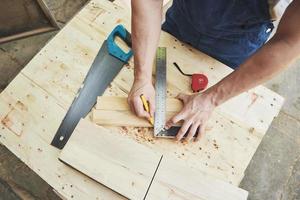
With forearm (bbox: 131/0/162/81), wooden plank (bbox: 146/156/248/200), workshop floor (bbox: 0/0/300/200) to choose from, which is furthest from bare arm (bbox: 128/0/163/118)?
workshop floor (bbox: 0/0/300/200)

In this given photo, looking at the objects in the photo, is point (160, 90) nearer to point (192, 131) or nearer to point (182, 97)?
point (182, 97)

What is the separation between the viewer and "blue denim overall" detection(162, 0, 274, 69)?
118 cm

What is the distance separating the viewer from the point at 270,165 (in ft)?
6.97

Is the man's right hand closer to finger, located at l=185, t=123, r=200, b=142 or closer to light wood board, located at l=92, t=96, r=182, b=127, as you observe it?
light wood board, located at l=92, t=96, r=182, b=127

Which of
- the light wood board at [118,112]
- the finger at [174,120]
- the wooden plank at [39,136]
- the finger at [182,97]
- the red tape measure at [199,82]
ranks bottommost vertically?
the wooden plank at [39,136]

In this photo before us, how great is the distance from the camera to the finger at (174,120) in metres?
1.23

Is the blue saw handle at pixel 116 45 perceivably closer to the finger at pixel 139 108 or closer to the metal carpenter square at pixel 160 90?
the metal carpenter square at pixel 160 90

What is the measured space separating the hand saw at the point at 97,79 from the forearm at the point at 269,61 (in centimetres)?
43

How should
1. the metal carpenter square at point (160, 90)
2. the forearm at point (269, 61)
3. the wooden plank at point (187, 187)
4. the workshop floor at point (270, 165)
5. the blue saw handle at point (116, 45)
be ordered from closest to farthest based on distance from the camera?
the forearm at point (269, 61) → the wooden plank at point (187, 187) → the metal carpenter square at point (160, 90) → the blue saw handle at point (116, 45) → the workshop floor at point (270, 165)

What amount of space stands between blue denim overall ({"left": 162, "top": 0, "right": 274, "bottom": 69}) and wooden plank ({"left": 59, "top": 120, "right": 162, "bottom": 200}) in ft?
1.91

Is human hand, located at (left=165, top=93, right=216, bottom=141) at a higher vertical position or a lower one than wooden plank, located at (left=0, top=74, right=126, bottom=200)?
higher

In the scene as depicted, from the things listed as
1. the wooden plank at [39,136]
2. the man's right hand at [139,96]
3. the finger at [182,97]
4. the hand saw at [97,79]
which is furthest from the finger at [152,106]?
the wooden plank at [39,136]

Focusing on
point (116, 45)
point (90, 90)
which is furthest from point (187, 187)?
point (116, 45)

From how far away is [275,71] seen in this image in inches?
43.6
